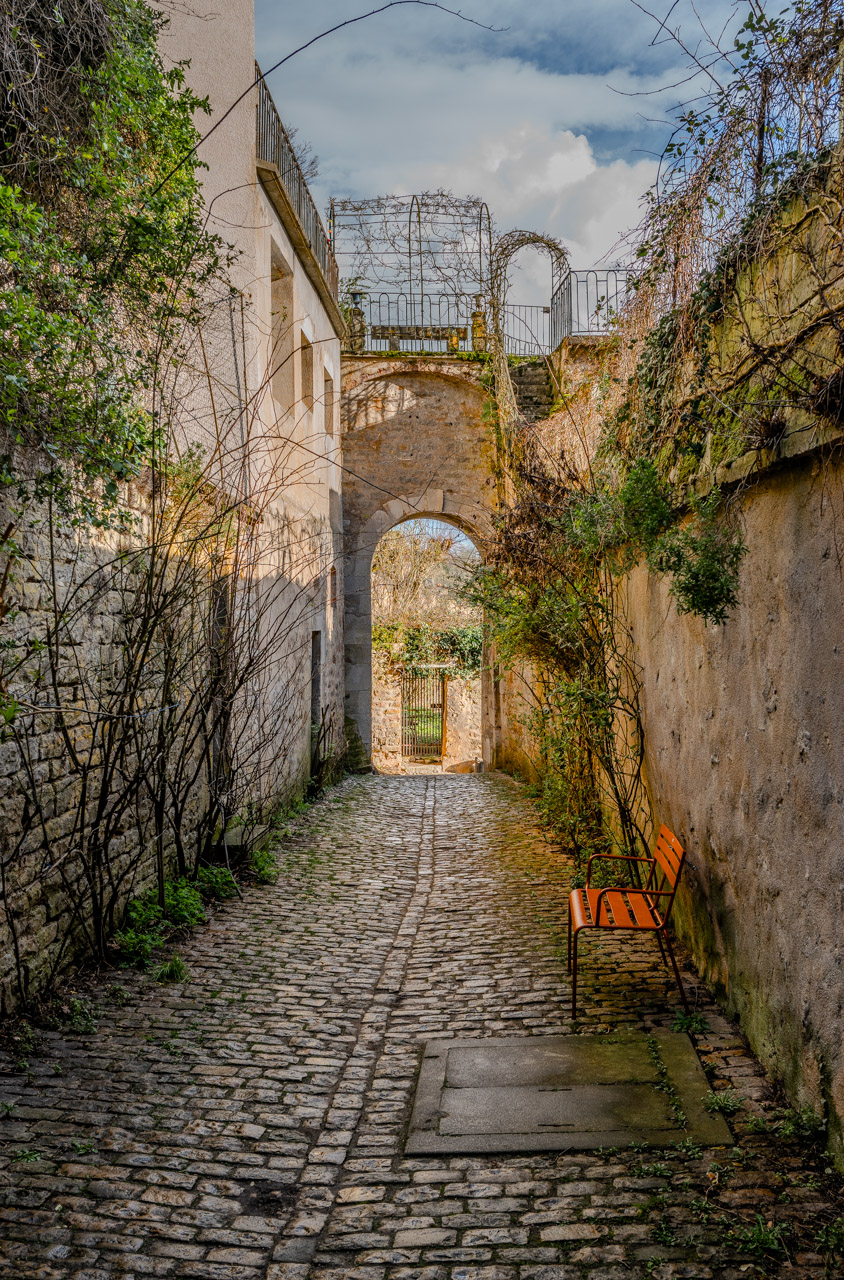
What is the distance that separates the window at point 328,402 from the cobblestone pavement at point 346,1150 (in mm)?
8320

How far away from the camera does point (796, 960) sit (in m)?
3.05

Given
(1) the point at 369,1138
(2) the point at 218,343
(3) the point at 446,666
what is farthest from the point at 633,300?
(3) the point at 446,666

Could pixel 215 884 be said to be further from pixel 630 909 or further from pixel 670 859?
pixel 670 859

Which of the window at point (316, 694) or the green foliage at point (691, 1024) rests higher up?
the window at point (316, 694)

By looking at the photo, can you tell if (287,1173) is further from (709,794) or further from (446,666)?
(446,666)

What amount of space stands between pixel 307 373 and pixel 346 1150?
915 centimetres

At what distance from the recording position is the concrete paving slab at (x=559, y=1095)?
10.1 ft

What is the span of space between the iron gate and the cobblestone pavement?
1372cm

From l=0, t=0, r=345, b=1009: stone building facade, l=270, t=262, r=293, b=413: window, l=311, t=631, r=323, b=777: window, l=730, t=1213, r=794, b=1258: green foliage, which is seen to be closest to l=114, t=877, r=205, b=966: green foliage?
l=0, t=0, r=345, b=1009: stone building facade

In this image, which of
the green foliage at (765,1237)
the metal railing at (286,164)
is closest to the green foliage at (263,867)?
the green foliage at (765,1237)

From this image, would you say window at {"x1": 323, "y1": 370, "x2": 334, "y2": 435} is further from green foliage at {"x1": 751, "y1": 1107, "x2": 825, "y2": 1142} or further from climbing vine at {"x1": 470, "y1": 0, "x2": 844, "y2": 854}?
green foliage at {"x1": 751, "y1": 1107, "x2": 825, "y2": 1142}

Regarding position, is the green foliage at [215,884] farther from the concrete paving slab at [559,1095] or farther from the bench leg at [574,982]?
the bench leg at [574,982]

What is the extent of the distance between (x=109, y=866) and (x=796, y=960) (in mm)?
3353

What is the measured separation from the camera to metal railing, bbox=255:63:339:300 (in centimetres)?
805
